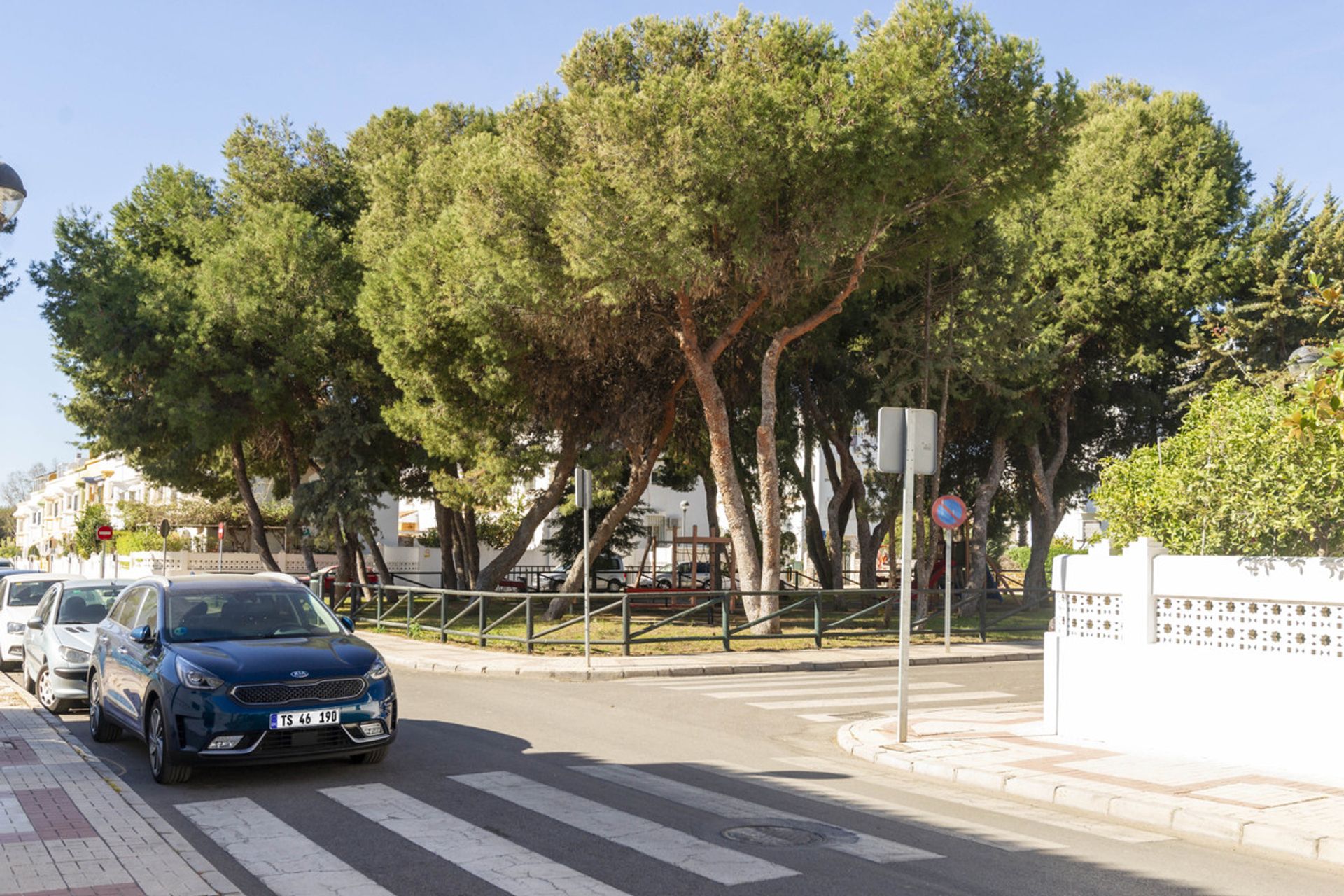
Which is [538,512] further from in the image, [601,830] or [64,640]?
[601,830]

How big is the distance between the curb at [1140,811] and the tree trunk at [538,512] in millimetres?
19421

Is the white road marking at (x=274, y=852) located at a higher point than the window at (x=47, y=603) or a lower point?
lower

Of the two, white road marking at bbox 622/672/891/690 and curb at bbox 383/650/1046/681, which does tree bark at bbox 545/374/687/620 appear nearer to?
curb at bbox 383/650/1046/681

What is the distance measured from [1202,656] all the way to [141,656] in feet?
29.2

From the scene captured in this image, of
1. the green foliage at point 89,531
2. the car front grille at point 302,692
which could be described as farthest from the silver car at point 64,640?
the green foliage at point 89,531

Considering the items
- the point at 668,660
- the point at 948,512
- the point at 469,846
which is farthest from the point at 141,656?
the point at 948,512

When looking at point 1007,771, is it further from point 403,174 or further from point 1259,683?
point 403,174

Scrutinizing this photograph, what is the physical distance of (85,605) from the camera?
14391mm

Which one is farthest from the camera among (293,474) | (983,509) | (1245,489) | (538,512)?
(293,474)

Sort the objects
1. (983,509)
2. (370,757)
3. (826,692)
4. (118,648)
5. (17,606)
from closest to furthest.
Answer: (370,757), (118,648), (826,692), (17,606), (983,509)

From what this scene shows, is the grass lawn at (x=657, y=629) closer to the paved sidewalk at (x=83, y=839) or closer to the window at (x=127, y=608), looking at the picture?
the window at (x=127, y=608)

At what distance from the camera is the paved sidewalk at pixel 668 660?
18031mm

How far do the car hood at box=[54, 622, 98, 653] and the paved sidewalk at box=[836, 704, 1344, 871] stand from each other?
8.24 meters

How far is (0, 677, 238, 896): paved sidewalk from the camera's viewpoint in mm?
5919
